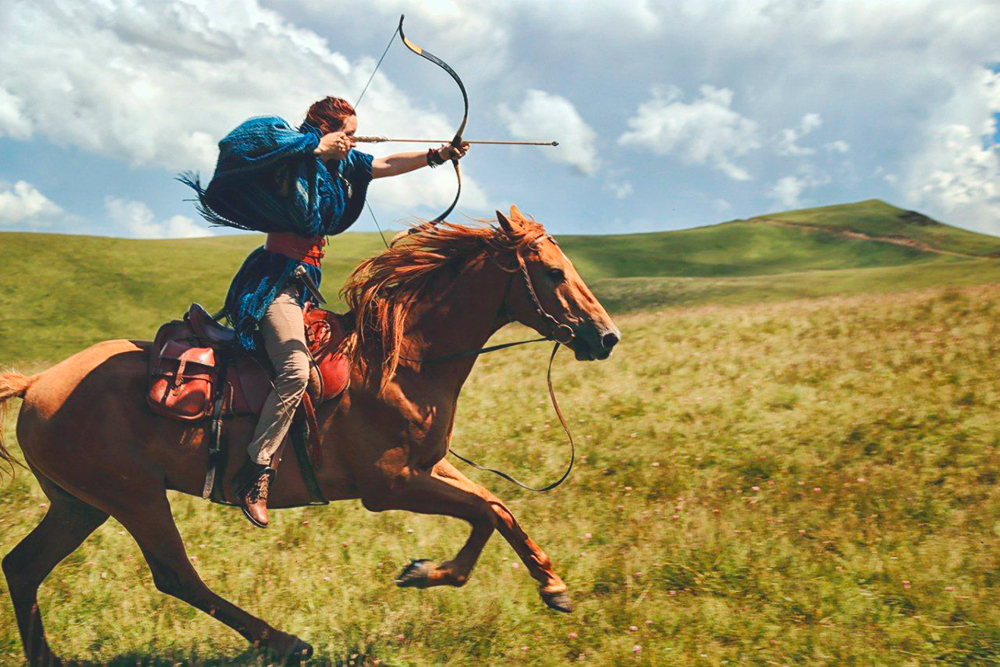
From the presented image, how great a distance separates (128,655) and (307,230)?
365 cm

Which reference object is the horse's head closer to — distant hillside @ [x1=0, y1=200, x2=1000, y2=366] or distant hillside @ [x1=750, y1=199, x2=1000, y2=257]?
distant hillside @ [x1=0, y1=200, x2=1000, y2=366]

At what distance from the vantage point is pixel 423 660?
18.7 feet

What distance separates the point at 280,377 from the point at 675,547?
4233 mm

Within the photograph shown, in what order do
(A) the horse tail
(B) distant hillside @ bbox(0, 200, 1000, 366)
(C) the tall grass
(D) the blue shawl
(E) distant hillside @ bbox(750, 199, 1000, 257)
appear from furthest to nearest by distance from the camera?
(E) distant hillside @ bbox(750, 199, 1000, 257), (B) distant hillside @ bbox(0, 200, 1000, 366), (C) the tall grass, (A) the horse tail, (D) the blue shawl

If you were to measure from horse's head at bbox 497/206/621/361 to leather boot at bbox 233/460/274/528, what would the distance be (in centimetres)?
215

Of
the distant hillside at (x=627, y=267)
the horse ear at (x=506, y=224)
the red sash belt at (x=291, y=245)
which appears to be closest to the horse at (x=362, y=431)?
the horse ear at (x=506, y=224)

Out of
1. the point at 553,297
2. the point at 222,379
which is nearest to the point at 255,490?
the point at 222,379

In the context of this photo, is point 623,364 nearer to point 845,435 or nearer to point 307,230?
point 845,435

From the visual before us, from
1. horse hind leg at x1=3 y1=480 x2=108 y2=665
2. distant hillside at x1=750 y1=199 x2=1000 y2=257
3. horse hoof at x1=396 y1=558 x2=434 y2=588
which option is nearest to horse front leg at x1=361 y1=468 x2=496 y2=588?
horse hoof at x1=396 y1=558 x2=434 y2=588

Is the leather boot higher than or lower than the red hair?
lower

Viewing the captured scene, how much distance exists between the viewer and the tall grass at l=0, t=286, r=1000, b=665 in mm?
5945

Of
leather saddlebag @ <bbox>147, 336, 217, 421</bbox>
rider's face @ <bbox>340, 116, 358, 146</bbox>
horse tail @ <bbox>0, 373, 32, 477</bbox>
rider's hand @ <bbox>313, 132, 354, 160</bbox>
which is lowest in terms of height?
horse tail @ <bbox>0, 373, 32, 477</bbox>

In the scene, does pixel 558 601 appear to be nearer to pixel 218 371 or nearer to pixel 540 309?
pixel 540 309

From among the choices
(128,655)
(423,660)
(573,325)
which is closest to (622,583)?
(423,660)
